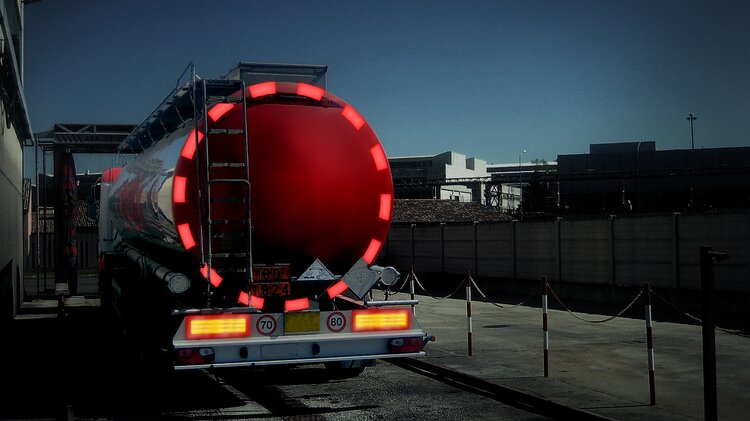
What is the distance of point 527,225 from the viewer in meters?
27.8

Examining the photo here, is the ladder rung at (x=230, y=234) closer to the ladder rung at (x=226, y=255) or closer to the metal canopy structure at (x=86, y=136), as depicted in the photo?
the ladder rung at (x=226, y=255)

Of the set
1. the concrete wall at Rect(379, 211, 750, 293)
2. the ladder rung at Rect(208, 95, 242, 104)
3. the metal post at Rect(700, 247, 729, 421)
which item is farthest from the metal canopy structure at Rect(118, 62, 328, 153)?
the concrete wall at Rect(379, 211, 750, 293)

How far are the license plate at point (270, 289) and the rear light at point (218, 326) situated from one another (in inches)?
12.3

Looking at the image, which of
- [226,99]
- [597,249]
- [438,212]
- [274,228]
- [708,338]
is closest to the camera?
[708,338]

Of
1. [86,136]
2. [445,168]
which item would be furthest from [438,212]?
[445,168]

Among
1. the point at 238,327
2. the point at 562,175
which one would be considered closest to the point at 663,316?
the point at 238,327

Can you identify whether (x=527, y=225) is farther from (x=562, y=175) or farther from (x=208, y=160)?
(x=562, y=175)

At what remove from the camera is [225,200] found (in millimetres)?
8211

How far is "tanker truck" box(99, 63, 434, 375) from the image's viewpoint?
818 centimetres

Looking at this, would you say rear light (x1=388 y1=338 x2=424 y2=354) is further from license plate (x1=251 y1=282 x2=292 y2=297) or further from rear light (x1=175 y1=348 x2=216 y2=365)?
rear light (x1=175 y1=348 x2=216 y2=365)

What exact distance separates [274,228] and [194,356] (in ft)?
4.65

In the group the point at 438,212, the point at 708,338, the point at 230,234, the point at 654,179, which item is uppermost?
the point at 654,179

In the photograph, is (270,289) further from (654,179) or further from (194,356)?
(654,179)

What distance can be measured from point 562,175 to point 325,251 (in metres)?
74.6
